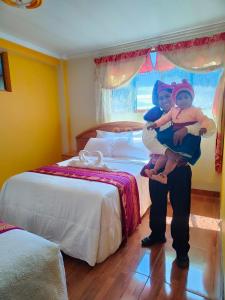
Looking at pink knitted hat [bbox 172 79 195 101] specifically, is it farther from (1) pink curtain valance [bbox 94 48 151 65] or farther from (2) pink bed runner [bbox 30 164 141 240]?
(1) pink curtain valance [bbox 94 48 151 65]

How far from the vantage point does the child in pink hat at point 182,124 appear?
134cm

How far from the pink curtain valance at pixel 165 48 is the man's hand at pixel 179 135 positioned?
196 centimetres

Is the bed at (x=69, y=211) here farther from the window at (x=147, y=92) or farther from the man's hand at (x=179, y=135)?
the window at (x=147, y=92)

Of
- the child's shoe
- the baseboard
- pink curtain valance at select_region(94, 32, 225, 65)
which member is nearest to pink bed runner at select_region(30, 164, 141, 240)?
the child's shoe

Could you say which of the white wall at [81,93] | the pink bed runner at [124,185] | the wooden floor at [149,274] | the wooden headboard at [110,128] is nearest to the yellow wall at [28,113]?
the white wall at [81,93]

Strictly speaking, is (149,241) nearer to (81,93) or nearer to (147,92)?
(147,92)

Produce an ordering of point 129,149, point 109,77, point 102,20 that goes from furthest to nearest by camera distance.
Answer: point 109,77, point 129,149, point 102,20

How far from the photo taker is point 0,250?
923 mm

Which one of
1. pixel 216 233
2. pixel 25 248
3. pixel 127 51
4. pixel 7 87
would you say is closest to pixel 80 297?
pixel 25 248

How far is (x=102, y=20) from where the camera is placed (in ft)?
7.92

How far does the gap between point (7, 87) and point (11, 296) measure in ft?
10.1

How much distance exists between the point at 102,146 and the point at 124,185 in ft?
3.88

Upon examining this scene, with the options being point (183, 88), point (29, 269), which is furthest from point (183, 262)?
point (183, 88)

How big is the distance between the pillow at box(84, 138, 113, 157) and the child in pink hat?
5.02 ft
